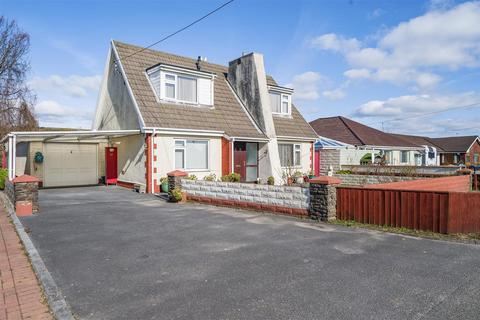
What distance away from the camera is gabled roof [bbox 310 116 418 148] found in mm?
27781

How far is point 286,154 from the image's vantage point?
21.5 metres

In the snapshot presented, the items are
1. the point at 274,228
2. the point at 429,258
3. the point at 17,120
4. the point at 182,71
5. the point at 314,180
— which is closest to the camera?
the point at 429,258

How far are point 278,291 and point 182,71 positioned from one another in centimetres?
1450

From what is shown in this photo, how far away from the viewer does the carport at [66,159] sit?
17219 mm

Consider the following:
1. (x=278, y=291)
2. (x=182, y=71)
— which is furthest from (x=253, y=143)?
(x=278, y=291)

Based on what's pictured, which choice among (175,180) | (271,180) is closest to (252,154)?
(271,180)

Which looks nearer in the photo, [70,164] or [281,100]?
[70,164]

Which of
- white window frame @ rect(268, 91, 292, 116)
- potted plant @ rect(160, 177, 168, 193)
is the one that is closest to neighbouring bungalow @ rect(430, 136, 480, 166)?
white window frame @ rect(268, 91, 292, 116)

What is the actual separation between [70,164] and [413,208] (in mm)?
16711

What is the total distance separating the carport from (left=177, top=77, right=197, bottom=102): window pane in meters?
3.69

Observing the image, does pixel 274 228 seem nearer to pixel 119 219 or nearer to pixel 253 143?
pixel 119 219

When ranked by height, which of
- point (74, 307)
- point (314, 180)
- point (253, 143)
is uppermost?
point (253, 143)

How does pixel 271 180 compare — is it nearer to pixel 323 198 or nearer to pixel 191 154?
pixel 191 154

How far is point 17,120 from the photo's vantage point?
2769 centimetres
